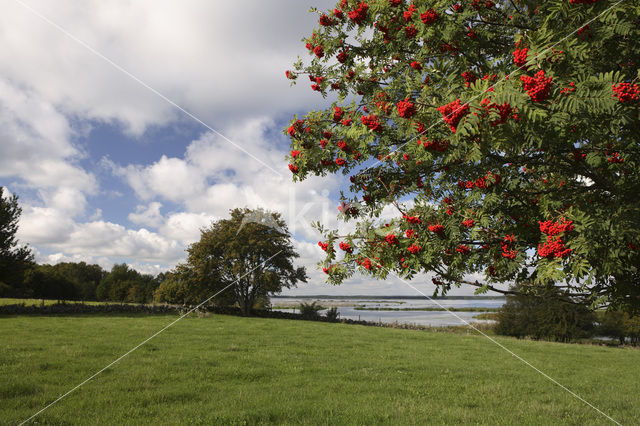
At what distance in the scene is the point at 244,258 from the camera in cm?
3766

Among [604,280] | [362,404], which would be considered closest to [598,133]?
[604,280]

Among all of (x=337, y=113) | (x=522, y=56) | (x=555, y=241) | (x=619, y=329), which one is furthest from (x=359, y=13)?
→ (x=619, y=329)

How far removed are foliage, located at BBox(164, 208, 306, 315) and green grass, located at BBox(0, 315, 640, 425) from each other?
2026 cm

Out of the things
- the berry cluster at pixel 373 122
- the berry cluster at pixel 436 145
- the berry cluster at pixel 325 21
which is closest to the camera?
the berry cluster at pixel 436 145

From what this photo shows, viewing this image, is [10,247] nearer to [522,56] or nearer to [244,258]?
[244,258]

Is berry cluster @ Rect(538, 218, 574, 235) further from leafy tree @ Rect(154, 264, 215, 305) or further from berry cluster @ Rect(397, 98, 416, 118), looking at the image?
leafy tree @ Rect(154, 264, 215, 305)

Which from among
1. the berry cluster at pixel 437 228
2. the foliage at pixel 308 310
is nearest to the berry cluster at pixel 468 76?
the berry cluster at pixel 437 228

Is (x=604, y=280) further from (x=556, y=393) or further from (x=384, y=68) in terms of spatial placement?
(x=556, y=393)

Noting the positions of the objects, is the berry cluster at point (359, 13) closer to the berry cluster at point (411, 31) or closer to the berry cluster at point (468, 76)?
the berry cluster at point (411, 31)

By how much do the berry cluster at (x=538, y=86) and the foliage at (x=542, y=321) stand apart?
114 ft

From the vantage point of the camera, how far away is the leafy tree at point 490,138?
3016 mm

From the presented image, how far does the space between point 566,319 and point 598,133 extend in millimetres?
38974

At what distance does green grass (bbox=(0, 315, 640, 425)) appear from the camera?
288 inches

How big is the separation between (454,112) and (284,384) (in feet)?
29.2
